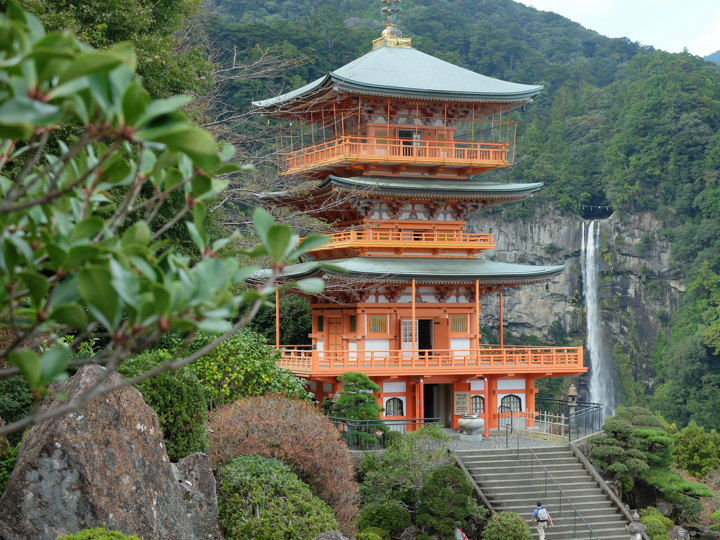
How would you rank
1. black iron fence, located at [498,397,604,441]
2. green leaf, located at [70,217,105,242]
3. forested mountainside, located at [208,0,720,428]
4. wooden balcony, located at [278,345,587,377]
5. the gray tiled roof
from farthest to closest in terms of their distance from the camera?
forested mountainside, located at [208,0,720,428] → the gray tiled roof → wooden balcony, located at [278,345,587,377] → black iron fence, located at [498,397,604,441] → green leaf, located at [70,217,105,242]

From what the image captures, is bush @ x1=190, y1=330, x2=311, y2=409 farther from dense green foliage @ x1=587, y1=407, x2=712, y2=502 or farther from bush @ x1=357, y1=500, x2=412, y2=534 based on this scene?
dense green foliage @ x1=587, y1=407, x2=712, y2=502

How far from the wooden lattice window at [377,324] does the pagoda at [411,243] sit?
1.1 inches

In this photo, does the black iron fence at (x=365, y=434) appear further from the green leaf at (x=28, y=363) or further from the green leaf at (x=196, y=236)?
the green leaf at (x=28, y=363)

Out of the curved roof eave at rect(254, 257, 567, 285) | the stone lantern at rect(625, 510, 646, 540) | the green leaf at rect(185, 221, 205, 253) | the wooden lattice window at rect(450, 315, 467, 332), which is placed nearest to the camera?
the green leaf at rect(185, 221, 205, 253)

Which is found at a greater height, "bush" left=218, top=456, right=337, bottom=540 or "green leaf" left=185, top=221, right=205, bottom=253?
"green leaf" left=185, top=221, right=205, bottom=253

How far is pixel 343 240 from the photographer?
2203cm

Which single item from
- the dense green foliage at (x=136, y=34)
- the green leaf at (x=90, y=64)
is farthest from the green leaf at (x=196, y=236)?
the dense green foliage at (x=136, y=34)

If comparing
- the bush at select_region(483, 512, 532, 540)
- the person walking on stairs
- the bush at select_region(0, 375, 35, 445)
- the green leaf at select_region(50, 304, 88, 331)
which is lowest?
the person walking on stairs

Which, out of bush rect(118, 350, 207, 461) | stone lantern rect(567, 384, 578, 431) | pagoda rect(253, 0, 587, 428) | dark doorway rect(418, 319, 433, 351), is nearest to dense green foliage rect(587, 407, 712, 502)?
stone lantern rect(567, 384, 578, 431)

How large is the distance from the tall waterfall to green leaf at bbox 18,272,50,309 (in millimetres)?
51347

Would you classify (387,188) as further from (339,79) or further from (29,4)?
(29,4)

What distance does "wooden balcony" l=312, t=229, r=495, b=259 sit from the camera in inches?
844

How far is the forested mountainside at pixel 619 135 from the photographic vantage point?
50825 millimetres

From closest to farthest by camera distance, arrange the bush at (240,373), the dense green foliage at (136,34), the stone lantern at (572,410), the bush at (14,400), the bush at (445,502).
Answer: the bush at (14,400), the dense green foliage at (136,34), the bush at (445,502), the bush at (240,373), the stone lantern at (572,410)
